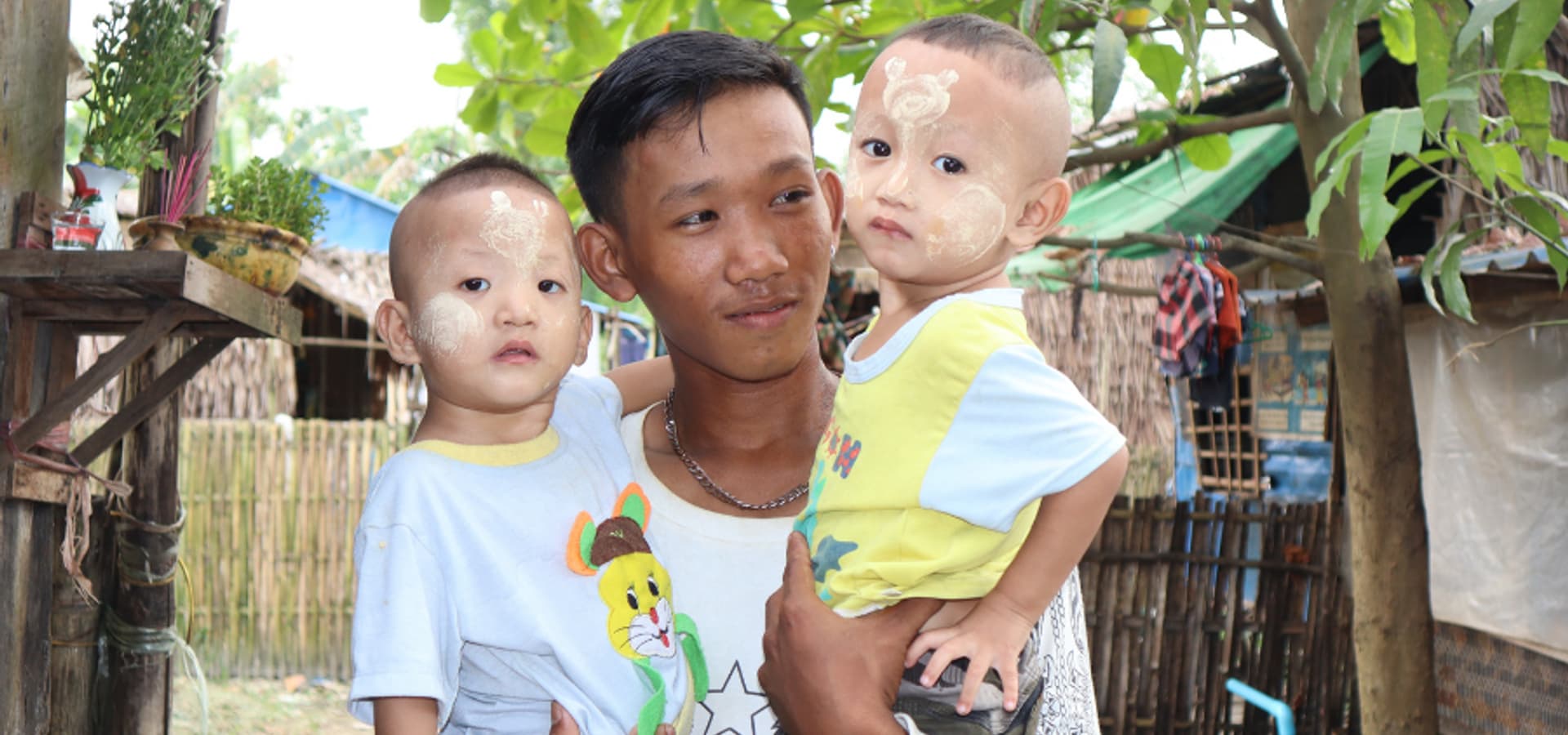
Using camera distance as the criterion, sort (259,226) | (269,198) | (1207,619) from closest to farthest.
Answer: (259,226), (269,198), (1207,619)

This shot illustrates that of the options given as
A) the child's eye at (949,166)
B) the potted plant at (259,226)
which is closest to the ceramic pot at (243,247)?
the potted plant at (259,226)

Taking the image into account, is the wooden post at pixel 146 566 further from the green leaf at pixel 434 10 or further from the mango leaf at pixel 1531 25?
the mango leaf at pixel 1531 25

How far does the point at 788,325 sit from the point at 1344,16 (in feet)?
3.28

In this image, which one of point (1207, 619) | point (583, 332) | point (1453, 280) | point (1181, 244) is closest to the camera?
point (583, 332)

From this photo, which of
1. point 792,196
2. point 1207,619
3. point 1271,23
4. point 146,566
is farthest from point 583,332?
point 1207,619

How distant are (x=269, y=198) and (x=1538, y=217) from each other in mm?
3253

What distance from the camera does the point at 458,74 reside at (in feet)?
14.4

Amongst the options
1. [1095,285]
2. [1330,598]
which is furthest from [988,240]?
[1330,598]

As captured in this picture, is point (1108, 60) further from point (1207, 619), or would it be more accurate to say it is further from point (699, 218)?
point (1207, 619)

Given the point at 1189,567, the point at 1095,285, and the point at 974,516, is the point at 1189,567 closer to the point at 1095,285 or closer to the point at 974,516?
the point at 1095,285

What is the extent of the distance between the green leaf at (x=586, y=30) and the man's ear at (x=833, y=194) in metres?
2.01

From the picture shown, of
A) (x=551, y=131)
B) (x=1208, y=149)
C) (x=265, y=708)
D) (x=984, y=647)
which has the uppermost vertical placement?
(x=1208, y=149)

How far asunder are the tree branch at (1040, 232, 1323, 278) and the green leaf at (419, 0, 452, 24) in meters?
2.82

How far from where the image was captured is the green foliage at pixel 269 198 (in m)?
3.76
